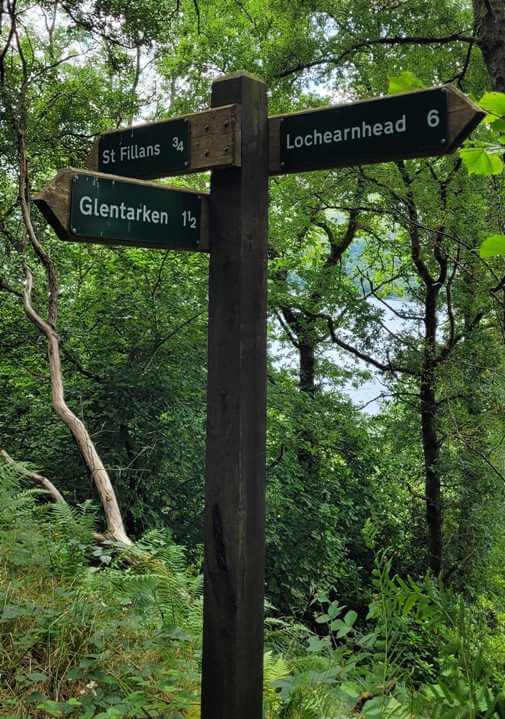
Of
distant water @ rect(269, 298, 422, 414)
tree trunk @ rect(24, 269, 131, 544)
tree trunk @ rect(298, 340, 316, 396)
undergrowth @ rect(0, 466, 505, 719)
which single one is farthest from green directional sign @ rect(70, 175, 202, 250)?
tree trunk @ rect(298, 340, 316, 396)

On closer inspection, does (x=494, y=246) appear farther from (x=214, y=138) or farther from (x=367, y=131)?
(x=214, y=138)

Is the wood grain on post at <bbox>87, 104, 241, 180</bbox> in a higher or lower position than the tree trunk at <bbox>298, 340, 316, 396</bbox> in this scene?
lower

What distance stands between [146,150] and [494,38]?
462cm

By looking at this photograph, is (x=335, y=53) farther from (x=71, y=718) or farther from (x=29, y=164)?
(x=71, y=718)

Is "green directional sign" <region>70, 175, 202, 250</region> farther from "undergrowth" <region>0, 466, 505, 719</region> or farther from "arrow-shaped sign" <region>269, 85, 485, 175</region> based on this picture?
"undergrowth" <region>0, 466, 505, 719</region>

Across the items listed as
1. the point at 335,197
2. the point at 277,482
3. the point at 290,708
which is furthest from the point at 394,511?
the point at 290,708

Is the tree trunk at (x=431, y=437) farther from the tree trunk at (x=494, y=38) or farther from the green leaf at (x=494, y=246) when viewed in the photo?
the green leaf at (x=494, y=246)

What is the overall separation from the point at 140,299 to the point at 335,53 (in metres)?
5.39

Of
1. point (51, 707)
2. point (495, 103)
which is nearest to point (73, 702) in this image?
point (51, 707)

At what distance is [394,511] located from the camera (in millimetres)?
12844

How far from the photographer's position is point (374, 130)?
2.46m

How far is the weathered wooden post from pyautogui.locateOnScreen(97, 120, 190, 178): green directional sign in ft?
0.60

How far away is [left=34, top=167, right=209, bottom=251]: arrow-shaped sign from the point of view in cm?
237

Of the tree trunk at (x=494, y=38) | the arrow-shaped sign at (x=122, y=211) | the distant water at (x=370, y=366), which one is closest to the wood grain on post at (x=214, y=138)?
the arrow-shaped sign at (x=122, y=211)
